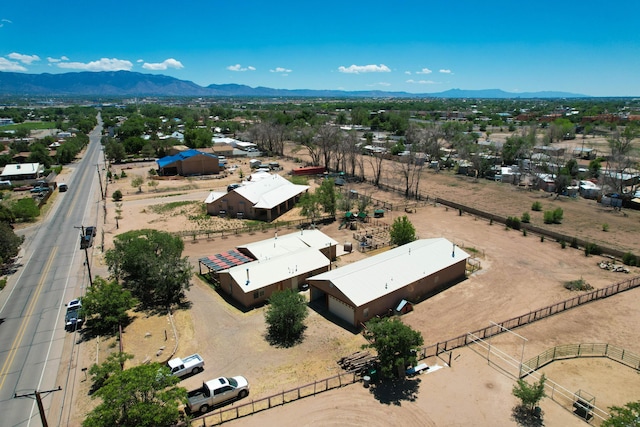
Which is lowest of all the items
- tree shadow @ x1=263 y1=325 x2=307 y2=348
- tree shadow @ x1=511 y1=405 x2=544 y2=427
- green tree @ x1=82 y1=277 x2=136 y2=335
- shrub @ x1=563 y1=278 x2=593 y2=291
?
tree shadow @ x1=263 y1=325 x2=307 y2=348

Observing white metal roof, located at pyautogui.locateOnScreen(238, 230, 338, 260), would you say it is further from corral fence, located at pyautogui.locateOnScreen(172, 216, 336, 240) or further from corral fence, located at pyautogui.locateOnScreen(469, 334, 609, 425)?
corral fence, located at pyautogui.locateOnScreen(469, 334, 609, 425)

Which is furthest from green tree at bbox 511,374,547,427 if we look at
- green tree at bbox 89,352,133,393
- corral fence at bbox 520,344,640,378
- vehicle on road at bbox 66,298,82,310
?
vehicle on road at bbox 66,298,82,310

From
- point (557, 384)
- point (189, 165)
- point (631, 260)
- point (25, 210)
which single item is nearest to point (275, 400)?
point (557, 384)

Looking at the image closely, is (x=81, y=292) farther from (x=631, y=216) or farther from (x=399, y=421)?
(x=631, y=216)

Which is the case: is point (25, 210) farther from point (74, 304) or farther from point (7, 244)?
point (74, 304)

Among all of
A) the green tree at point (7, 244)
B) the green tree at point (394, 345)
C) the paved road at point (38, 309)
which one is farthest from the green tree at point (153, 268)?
the green tree at point (394, 345)

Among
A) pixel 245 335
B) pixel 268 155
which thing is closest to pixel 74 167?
pixel 268 155
